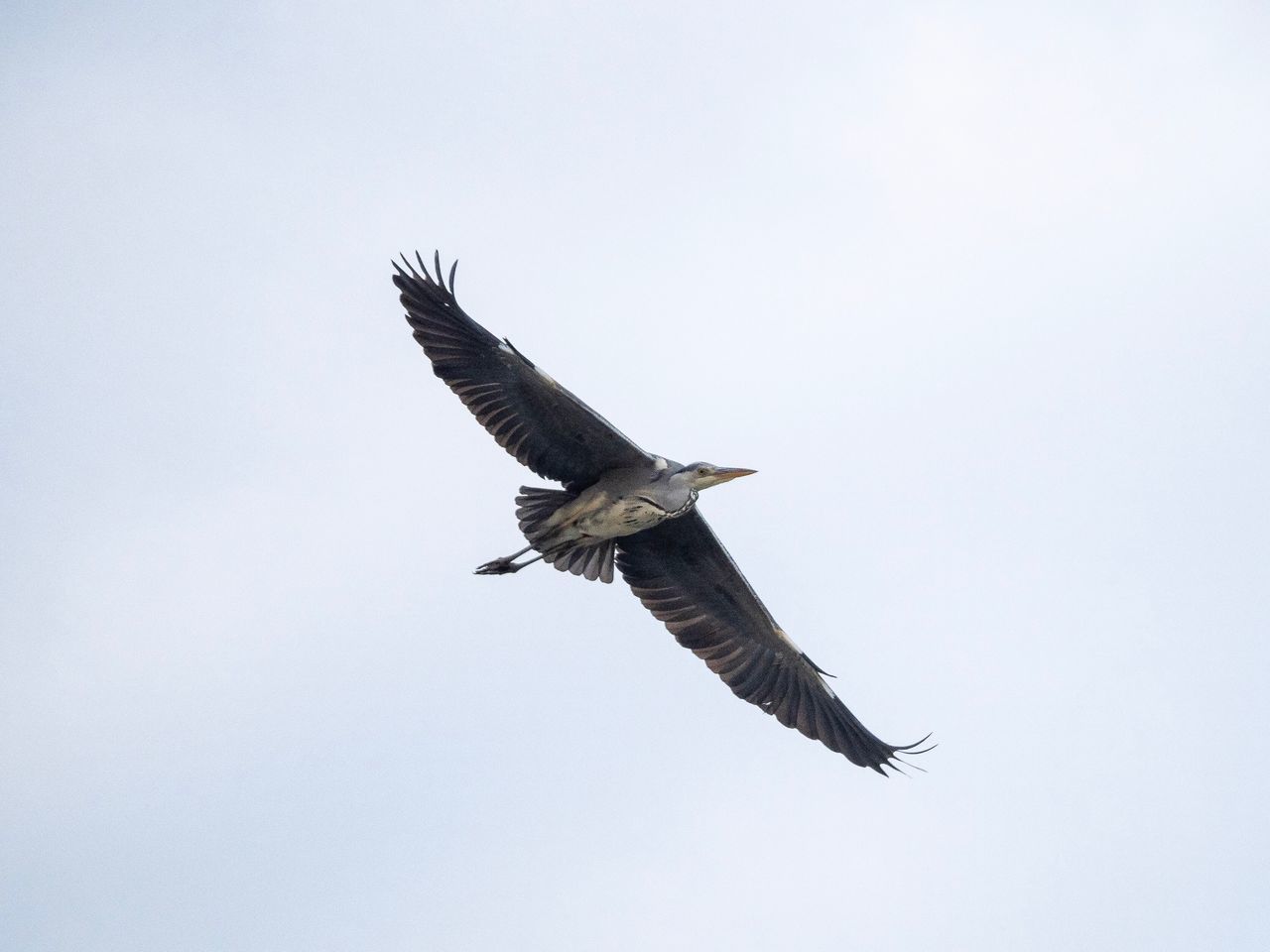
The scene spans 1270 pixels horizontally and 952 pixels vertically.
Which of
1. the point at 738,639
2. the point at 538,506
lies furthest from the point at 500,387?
the point at 738,639

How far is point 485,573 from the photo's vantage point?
16688 millimetres

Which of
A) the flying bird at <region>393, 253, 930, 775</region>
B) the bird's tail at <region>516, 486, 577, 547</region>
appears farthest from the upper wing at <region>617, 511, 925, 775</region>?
the bird's tail at <region>516, 486, 577, 547</region>

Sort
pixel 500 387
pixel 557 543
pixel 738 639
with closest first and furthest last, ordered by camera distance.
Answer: pixel 500 387 < pixel 557 543 < pixel 738 639

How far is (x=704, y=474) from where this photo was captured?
54.7 feet

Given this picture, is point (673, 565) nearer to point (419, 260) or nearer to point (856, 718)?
point (856, 718)

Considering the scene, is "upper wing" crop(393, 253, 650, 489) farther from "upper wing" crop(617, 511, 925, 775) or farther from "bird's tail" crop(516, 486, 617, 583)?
"upper wing" crop(617, 511, 925, 775)

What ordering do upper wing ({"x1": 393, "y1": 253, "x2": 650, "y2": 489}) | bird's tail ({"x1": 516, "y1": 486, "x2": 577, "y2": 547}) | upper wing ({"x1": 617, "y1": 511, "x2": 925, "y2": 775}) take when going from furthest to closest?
upper wing ({"x1": 617, "y1": 511, "x2": 925, "y2": 775})
bird's tail ({"x1": 516, "y1": 486, "x2": 577, "y2": 547})
upper wing ({"x1": 393, "y1": 253, "x2": 650, "y2": 489})

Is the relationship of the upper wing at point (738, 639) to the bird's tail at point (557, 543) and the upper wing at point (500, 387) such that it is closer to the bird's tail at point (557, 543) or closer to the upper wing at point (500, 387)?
the bird's tail at point (557, 543)

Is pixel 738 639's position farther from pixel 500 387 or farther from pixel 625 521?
pixel 500 387

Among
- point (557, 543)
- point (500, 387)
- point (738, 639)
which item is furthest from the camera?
point (738, 639)

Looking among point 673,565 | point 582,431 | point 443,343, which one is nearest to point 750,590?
point 673,565

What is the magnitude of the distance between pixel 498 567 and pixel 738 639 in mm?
2506

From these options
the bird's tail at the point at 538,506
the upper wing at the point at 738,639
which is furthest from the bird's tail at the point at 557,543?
the upper wing at the point at 738,639

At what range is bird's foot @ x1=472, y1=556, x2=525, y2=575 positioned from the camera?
16688 millimetres
